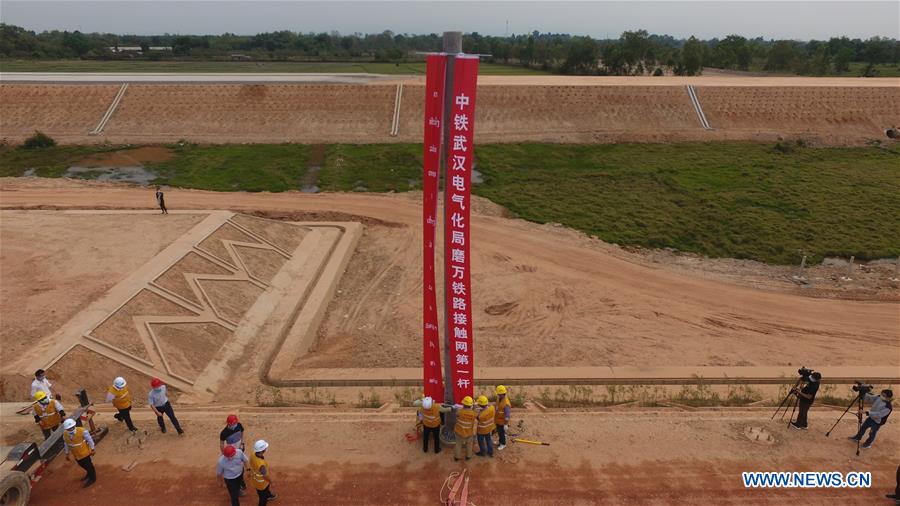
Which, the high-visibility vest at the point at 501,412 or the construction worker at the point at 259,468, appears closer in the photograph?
the construction worker at the point at 259,468

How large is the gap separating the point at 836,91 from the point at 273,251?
52.7 meters

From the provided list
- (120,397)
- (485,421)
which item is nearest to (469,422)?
(485,421)

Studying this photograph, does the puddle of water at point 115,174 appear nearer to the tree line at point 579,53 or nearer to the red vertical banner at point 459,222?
the red vertical banner at point 459,222


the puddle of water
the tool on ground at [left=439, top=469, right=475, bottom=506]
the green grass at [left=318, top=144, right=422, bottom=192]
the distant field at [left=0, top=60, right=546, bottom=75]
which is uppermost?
the distant field at [left=0, top=60, right=546, bottom=75]

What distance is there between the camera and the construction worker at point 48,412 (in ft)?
33.6

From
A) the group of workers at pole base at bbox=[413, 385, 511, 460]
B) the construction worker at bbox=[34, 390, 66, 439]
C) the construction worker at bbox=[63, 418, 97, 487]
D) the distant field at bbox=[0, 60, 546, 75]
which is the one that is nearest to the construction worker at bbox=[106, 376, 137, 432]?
the construction worker at bbox=[34, 390, 66, 439]

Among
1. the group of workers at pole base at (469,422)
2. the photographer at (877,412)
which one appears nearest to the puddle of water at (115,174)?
the group of workers at pole base at (469,422)

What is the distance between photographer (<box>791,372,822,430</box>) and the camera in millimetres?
11234

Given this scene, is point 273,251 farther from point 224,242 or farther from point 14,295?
point 14,295

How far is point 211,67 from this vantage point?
74062mm

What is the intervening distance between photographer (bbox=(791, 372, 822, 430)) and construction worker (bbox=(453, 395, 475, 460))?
744 cm

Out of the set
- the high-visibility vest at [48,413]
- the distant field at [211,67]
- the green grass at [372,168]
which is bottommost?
the high-visibility vest at [48,413]

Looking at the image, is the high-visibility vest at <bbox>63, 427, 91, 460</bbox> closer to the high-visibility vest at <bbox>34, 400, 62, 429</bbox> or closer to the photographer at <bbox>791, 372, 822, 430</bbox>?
the high-visibility vest at <bbox>34, 400, 62, 429</bbox>

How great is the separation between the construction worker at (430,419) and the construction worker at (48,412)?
7.32 meters
